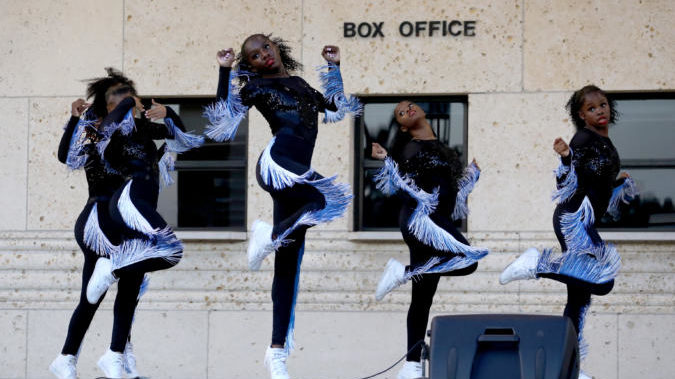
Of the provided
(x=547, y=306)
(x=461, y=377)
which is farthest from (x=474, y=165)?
(x=461, y=377)

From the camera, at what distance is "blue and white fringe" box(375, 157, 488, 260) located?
23.8 feet

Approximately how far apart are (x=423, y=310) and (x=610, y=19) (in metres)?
3.17

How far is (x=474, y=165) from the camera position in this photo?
304 inches

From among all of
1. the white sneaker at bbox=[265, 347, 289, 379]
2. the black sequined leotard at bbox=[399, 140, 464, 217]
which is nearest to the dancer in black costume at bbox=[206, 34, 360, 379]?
the white sneaker at bbox=[265, 347, 289, 379]

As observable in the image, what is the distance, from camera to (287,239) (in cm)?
644

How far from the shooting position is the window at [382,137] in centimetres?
938

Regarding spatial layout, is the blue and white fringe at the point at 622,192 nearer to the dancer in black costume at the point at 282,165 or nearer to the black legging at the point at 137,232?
the dancer in black costume at the point at 282,165

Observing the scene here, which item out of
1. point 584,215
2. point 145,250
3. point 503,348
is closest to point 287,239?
point 145,250

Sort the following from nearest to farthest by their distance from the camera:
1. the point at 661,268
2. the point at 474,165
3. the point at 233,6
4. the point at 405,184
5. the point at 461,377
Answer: the point at 461,377 → the point at 405,184 → the point at 474,165 → the point at 661,268 → the point at 233,6

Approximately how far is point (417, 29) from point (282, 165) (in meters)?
3.16

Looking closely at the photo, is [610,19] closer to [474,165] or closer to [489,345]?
[474,165]

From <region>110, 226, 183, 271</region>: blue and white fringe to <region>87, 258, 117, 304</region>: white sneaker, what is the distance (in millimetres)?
57

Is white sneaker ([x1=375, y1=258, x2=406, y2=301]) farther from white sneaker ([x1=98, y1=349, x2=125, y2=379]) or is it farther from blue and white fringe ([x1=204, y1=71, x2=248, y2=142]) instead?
white sneaker ([x1=98, y1=349, x2=125, y2=379])

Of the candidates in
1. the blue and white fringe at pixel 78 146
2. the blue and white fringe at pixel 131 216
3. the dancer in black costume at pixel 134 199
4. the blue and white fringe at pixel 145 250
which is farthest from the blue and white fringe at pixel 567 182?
the blue and white fringe at pixel 78 146
